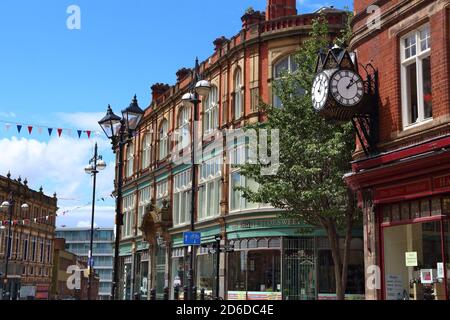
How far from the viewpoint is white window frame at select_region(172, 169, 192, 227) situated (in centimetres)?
4003

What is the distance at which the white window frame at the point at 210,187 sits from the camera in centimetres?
3512

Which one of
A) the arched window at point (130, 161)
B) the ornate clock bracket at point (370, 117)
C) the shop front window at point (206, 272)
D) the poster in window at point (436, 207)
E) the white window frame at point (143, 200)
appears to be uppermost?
the arched window at point (130, 161)

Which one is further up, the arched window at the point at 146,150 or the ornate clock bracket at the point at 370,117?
the arched window at the point at 146,150

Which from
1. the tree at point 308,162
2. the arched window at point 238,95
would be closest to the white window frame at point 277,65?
the arched window at point 238,95

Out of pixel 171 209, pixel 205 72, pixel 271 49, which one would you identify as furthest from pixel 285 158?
pixel 171 209

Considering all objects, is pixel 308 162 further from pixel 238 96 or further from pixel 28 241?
pixel 28 241

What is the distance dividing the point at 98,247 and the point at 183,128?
105234 millimetres

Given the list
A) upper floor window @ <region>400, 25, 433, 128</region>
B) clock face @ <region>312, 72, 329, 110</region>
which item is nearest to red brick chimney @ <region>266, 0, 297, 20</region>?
clock face @ <region>312, 72, 329, 110</region>

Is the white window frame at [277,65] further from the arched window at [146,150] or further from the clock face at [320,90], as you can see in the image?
the arched window at [146,150]

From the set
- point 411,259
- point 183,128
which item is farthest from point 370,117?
point 183,128

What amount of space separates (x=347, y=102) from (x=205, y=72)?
24222mm

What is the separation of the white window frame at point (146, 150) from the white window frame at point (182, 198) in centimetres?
699

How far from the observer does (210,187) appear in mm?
36688

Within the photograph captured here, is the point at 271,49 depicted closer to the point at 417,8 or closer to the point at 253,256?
the point at 253,256
